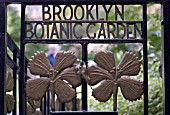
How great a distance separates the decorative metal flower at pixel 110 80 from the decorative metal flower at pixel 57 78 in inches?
3.6

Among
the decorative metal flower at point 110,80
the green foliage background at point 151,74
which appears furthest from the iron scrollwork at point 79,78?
the green foliage background at point 151,74

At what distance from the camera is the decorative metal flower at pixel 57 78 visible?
2.35 metres

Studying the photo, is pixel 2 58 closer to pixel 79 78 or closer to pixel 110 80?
pixel 79 78

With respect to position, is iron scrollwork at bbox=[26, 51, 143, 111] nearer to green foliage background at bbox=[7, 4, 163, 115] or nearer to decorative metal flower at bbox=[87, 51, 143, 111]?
decorative metal flower at bbox=[87, 51, 143, 111]

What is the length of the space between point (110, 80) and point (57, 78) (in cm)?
27

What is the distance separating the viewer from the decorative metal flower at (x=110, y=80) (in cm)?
235

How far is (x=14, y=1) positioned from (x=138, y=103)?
2349 millimetres

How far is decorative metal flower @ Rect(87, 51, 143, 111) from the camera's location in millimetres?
2350

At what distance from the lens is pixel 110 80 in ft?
7.71

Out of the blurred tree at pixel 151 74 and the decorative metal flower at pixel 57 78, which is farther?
the blurred tree at pixel 151 74
